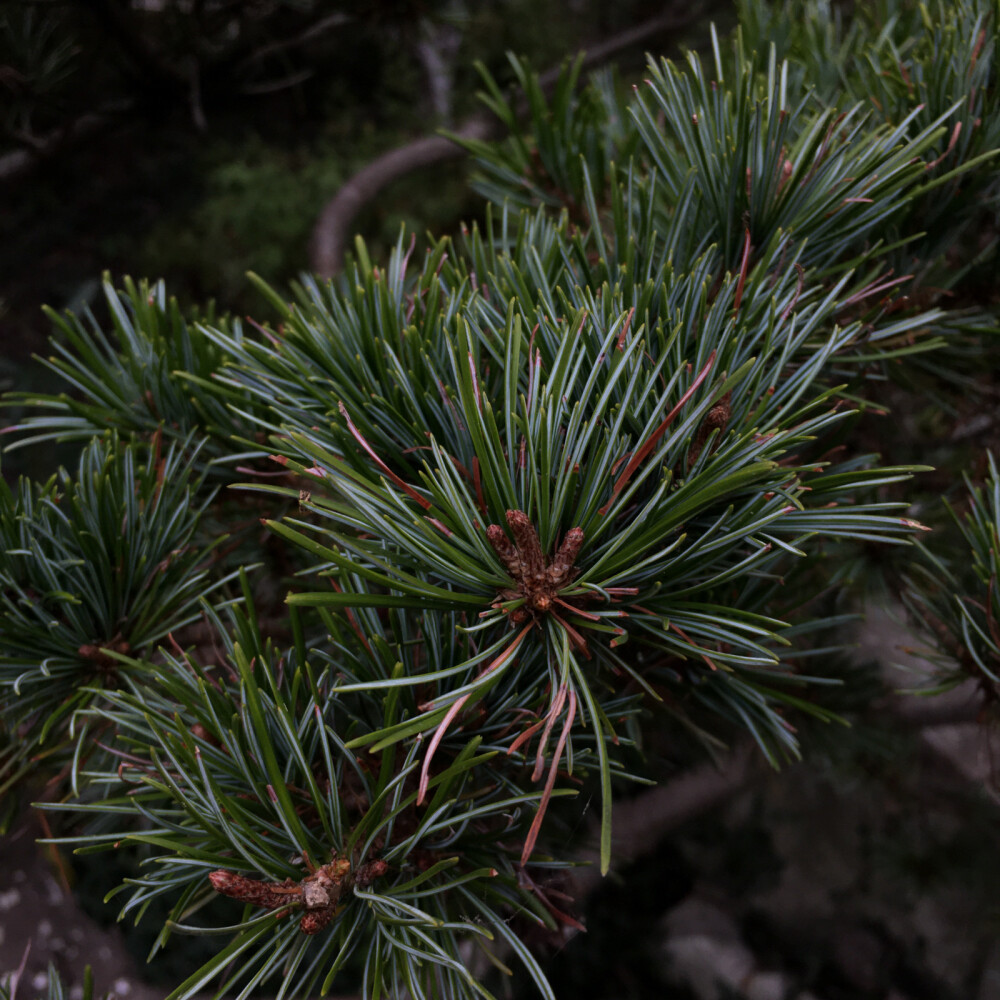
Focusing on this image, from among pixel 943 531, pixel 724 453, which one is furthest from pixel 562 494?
pixel 943 531

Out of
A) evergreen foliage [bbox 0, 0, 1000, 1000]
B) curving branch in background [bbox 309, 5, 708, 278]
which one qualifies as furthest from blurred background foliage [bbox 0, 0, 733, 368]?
evergreen foliage [bbox 0, 0, 1000, 1000]

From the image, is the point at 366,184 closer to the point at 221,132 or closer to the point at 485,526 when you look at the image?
the point at 221,132

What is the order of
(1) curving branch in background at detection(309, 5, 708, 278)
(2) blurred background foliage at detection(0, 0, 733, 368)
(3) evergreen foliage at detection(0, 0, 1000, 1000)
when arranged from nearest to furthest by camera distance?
(3) evergreen foliage at detection(0, 0, 1000, 1000) < (1) curving branch in background at detection(309, 5, 708, 278) < (2) blurred background foliage at detection(0, 0, 733, 368)

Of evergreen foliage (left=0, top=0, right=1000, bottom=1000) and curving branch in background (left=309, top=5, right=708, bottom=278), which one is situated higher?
evergreen foliage (left=0, top=0, right=1000, bottom=1000)

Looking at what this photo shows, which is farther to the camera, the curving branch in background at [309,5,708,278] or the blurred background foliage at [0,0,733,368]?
the blurred background foliage at [0,0,733,368]

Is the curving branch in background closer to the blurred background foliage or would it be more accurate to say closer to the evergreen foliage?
the blurred background foliage

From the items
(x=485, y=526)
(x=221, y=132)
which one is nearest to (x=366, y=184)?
(x=221, y=132)

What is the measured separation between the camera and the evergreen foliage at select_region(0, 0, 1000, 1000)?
26 cm

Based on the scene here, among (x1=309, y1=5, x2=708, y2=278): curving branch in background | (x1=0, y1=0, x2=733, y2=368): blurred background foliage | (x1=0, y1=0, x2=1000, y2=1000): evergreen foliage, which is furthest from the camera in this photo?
(x1=0, y1=0, x2=733, y2=368): blurred background foliage

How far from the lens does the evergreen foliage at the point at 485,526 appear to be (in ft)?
0.86

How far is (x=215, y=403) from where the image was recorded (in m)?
0.42

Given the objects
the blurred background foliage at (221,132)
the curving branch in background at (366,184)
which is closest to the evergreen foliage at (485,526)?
the curving branch in background at (366,184)

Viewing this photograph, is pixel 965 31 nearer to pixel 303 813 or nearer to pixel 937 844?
pixel 303 813

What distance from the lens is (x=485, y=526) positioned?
0.27 metres
